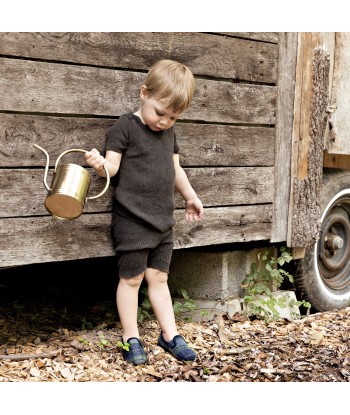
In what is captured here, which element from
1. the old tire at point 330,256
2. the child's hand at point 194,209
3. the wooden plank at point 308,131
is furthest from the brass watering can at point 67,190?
the old tire at point 330,256

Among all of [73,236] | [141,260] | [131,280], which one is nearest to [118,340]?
[131,280]

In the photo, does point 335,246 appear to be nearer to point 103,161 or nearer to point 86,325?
point 86,325

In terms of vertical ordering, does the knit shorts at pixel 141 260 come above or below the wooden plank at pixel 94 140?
below

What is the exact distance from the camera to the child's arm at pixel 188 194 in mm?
4188

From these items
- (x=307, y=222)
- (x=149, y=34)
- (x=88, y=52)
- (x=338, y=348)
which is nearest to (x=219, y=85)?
(x=149, y=34)

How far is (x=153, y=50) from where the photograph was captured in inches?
162

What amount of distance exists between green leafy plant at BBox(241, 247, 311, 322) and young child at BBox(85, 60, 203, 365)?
1.16 meters

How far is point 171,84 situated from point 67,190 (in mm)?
779

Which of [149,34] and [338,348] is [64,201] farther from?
[338,348]

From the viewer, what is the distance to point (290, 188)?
5.24m

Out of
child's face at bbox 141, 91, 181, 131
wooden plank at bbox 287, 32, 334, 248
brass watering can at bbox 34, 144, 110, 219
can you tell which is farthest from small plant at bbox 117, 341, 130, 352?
wooden plank at bbox 287, 32, 334, 248

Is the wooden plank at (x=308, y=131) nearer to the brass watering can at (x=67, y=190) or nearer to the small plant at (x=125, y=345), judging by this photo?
the small plant at (x=125, y=345)

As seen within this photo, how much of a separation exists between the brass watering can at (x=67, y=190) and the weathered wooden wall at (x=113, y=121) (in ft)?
0.65
